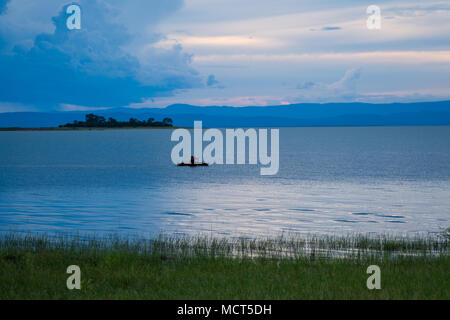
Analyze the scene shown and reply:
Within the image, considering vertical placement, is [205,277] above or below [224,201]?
below

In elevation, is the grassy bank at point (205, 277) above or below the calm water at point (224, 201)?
below

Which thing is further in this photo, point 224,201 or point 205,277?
point 224,201

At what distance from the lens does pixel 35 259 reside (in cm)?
1819

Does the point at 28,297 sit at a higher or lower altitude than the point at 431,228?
lower

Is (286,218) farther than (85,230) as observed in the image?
Yes

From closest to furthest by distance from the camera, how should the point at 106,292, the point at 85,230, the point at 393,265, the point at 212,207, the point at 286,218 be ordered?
the point at 106,292, the point at 393,265, the point at 85,230, the point at 286,218, the point at 212,207

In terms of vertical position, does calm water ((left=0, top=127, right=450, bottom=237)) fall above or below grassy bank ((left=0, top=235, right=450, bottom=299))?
above

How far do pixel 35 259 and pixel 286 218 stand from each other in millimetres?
24511

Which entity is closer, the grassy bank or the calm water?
the grassy bank

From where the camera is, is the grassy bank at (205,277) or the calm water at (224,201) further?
the calm water at (224,201)
